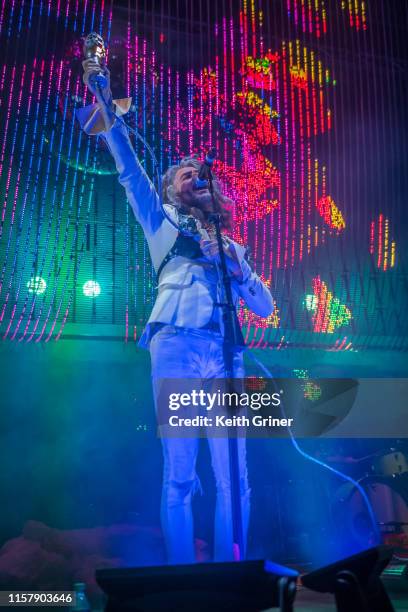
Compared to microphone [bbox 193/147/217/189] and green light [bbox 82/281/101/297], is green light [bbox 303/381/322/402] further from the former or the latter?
microphone [bbox 193/147/217/189]

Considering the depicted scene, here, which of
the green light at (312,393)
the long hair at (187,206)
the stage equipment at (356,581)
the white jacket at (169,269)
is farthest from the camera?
the green light at (312,393)

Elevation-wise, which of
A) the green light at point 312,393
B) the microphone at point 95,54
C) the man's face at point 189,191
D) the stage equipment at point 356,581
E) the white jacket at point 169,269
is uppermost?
the microphone at point 95,54

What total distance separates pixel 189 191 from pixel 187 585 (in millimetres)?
2293

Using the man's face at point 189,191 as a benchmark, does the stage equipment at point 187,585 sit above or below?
below

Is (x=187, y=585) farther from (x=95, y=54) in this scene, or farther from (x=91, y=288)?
(x=91, y=288)

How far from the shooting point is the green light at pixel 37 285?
3.72m

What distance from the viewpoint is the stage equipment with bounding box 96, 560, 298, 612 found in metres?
1.07

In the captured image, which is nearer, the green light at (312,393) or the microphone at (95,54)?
the microphone at (95,54)

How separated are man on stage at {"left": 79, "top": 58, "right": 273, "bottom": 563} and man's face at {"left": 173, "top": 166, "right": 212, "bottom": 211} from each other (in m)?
0.01

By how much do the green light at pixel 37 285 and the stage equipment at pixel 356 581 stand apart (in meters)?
2.98

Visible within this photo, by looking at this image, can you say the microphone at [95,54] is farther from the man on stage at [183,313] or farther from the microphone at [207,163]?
the microphone at [207,163]

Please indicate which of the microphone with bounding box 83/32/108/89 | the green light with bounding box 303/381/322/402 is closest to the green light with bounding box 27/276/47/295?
the microphone with bounding box 83/32/108/89

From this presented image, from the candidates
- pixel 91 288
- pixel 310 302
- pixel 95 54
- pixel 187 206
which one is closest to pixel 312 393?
pixel 310 302

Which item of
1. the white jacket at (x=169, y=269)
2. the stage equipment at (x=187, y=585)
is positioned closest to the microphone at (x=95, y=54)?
the white jacket at (x=169, y=269)
